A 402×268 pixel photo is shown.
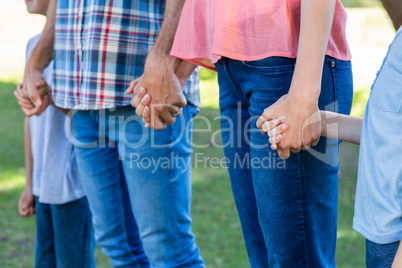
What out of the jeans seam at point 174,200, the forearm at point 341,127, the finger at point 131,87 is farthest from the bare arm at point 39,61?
the forearm at point 341,127

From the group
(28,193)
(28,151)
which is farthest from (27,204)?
(28,151)

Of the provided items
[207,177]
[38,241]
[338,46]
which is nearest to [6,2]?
[207,177]

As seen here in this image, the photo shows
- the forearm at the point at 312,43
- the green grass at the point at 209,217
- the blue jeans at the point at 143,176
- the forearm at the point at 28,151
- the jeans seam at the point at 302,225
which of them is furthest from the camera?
the green grass at the point at 209,217

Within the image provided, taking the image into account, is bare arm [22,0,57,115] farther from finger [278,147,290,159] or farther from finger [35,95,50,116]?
finger [278,147,290,159]

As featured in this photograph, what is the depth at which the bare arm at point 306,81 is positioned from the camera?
120 centimetres

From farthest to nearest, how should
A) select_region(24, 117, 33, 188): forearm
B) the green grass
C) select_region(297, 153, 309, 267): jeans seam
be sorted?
the green grass, select_region(24, 117, 33, 188): forearm, select_region(297, 153, 309, 267): jeans seam

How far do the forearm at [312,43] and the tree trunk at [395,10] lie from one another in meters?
0.16

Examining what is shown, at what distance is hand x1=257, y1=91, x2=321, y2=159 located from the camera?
3.98 ft

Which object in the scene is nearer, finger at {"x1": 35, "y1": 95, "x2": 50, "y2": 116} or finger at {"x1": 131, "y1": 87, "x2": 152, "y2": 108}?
finger at {"x1": 131, "y1": 87, "x2": 152, "y2": 108}

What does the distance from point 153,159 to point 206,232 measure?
1.64 m

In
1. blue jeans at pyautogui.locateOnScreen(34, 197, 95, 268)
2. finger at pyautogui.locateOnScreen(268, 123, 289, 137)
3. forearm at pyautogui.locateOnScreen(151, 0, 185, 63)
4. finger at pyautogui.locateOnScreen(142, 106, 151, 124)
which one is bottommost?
blue jeans at pyautogui.locateOnScreen(34, 197, 95, 268)

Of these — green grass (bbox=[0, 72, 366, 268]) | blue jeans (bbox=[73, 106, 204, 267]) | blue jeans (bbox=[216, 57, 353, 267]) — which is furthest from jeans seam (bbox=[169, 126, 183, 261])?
green grass (bbox=[0, 72, 366, 268])

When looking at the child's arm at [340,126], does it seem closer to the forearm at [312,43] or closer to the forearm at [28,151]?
the forearm at [312,43]

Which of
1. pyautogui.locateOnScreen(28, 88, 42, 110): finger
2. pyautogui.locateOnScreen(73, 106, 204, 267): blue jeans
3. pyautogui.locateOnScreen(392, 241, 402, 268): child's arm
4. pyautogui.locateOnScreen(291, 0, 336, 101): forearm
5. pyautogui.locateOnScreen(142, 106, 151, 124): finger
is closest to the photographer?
pyautogui.locateOnScreen(392, 241, 402, 268): child's arm
